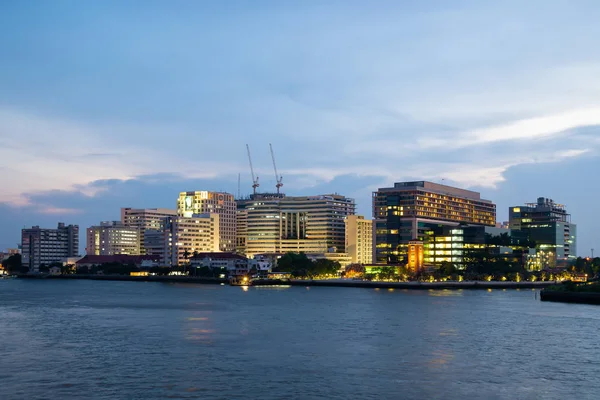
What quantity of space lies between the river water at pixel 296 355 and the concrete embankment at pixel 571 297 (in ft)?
93.8

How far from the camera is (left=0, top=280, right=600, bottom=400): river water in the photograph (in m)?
43.1

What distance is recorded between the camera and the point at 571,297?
125 metres

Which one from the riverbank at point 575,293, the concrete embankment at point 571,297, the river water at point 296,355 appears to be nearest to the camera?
the river water at point 296,355

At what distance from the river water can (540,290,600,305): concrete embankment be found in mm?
28591

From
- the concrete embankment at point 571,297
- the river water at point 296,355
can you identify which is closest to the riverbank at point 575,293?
the concrete embankment at point 571,297

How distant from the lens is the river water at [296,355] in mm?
43062

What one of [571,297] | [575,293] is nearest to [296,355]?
[571,297]

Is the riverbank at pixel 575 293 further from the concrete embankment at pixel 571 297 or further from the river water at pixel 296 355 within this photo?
the river water at pixel 296 355

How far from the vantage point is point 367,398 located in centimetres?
4094

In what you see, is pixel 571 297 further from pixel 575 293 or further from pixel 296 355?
pixel 296 355

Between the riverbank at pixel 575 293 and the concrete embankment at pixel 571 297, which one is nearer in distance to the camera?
the concrete embankment at pixel 571 297

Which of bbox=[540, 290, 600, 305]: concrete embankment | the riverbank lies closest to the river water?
bbox=[540, 290, 600, 305]: concrete embankment

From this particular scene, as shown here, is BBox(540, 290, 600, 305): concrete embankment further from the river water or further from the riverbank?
the river water

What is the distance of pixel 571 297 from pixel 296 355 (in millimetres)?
83456
